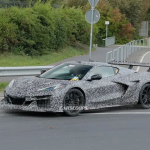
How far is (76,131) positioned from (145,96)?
3.61 meters

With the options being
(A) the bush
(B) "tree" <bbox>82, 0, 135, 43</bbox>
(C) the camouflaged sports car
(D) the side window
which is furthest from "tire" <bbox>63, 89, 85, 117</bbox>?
(B) "tree" <bbox>82, 0, 135, 43</bbox>

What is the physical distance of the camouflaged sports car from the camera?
9.43 meters

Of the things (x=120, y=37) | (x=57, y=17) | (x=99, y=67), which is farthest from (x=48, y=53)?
(x=120, y=37)

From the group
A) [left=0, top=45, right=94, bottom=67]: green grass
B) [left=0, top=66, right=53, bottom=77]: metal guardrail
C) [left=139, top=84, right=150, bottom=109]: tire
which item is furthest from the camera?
[left=0, top=45, right=94, bottom=67]: green grass

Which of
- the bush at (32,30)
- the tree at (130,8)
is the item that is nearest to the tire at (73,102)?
the bush at (32,30)

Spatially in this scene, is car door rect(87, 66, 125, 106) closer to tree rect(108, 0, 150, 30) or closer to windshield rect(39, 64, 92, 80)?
windshield rect(39, 64, 92, 80)

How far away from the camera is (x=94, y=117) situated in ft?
32.4

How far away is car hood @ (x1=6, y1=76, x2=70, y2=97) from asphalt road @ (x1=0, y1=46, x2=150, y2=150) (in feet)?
1.75

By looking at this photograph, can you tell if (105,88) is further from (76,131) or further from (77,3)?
(77,3)

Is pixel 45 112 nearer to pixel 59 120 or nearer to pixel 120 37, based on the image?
pixel 59 120

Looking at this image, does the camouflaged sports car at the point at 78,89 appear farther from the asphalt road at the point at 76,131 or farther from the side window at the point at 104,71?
the asphalt road at the point at 76,131

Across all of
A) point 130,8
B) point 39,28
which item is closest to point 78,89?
point 39,28

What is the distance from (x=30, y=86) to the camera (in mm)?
9648

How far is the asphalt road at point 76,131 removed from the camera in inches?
279
